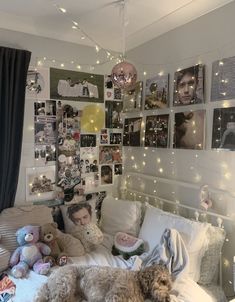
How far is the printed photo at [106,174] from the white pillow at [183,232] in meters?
0.73

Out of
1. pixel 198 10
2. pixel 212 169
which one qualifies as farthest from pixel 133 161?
pixel 198 10

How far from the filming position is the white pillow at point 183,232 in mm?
1918

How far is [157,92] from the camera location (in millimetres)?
2656

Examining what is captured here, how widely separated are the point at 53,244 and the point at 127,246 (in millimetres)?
560

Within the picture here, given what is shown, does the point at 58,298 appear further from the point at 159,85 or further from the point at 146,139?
the point at 159,85

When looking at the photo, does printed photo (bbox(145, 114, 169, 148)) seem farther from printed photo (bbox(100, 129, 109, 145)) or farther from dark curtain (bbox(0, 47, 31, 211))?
dark curtain (bbox(0, 47, 31, 211))

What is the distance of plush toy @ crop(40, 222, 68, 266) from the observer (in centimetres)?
212

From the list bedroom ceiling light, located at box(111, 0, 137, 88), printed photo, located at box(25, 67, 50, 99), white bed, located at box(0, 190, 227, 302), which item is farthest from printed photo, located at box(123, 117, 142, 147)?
printed photo, located at box(25, 67, 50, 99)

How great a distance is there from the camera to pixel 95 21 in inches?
97.4

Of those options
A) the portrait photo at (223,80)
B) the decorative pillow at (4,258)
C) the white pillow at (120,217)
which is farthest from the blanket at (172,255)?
the portrait photo at (223,80)

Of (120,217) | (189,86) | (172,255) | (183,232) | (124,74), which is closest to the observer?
(172,255)

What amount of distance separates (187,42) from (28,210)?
6.19 feet

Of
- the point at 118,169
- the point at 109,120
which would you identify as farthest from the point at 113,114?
the point at 118,169

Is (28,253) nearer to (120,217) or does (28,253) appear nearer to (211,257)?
(120,217)
